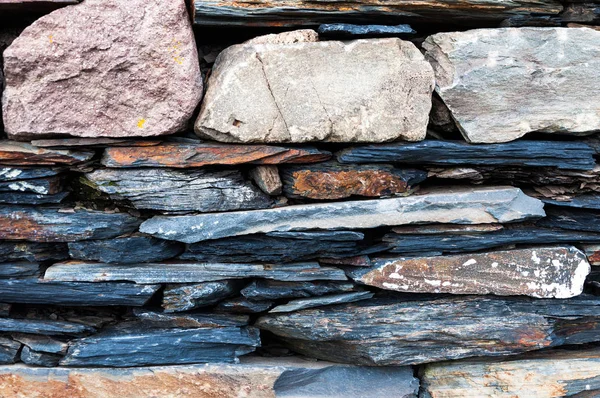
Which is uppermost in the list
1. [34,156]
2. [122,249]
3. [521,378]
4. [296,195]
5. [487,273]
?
[34,156]

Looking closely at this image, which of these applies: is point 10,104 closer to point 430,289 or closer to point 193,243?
point 193,243

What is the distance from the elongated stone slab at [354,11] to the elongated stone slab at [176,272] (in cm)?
122

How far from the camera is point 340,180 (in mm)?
2779

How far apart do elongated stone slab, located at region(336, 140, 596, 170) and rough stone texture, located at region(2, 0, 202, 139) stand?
35.7 inches

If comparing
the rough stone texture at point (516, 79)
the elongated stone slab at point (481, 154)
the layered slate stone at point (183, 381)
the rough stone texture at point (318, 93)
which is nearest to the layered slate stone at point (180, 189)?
the rough stone texture at point (318, 93)

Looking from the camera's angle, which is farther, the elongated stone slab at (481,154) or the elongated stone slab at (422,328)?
the elongated stone slab at (422,328)

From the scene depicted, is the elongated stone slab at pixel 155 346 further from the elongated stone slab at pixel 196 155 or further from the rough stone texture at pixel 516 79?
the rough stone texture at pixel 516 79

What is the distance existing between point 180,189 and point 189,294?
0.56m

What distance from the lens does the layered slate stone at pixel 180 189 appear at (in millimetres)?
2648

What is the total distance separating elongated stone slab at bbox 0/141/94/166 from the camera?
256 cm

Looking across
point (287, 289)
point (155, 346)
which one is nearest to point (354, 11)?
point (287, 289)

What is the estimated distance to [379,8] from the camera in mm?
2646

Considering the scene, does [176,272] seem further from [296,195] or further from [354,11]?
[354,11]

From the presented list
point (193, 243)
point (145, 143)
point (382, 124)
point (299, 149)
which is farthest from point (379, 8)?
point (193, 243)
